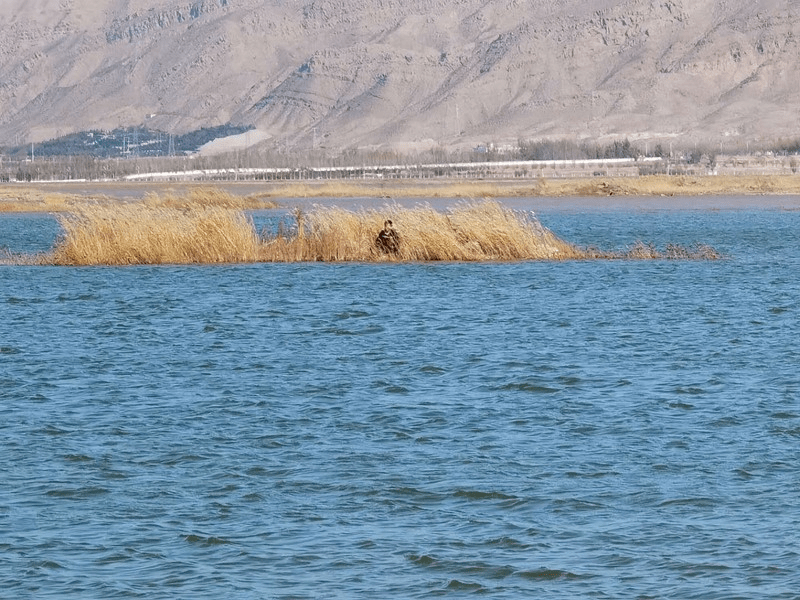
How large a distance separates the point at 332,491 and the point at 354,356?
9582 mm

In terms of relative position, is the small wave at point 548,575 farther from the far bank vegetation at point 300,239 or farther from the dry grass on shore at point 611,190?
the dry grass on shore at point 611,190

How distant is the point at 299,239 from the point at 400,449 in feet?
82.1

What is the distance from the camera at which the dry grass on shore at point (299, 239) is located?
1535 inches

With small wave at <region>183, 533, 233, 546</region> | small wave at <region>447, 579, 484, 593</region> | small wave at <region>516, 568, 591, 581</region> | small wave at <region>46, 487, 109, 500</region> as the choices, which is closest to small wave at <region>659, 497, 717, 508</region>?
small wave at <region>516, 568, 591, 581</region>

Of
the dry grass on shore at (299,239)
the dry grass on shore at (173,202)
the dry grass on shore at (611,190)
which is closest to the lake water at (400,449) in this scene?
the dry grass on shore at (299,239)

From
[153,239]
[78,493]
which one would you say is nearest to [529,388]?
[78,493]

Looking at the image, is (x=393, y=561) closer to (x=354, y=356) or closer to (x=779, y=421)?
(x=779, y=421)

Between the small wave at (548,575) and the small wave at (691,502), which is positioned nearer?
the small wave at (548,575)

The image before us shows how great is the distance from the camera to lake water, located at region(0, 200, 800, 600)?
11773mm

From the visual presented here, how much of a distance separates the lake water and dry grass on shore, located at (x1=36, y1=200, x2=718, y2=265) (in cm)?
740

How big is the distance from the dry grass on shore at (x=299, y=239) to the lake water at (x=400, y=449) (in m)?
7.40

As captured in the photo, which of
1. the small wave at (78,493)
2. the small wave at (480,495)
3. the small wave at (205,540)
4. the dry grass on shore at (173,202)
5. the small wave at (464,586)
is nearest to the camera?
the small wave at (464,586)

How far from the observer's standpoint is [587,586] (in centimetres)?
1130

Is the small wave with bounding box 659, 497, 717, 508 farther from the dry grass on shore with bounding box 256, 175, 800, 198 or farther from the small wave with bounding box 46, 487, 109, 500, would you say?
the dry grass on shore with bounding box 256, 175, 800, 198
